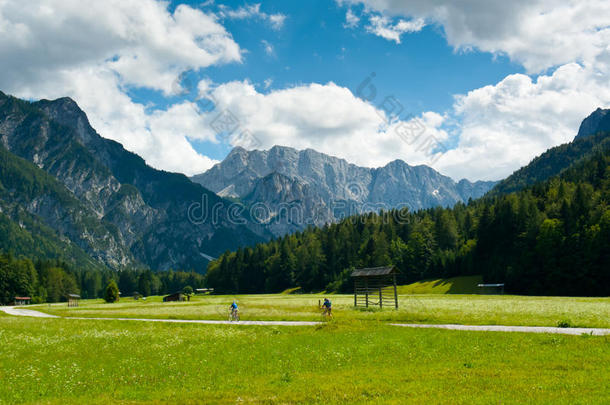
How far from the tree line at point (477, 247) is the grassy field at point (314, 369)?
4378 cm

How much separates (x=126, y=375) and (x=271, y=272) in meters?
158

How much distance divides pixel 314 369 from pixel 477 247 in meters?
122

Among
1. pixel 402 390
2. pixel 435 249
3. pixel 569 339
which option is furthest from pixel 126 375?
pixel 435 249

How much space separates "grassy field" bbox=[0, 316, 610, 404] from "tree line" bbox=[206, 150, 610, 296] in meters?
43.8

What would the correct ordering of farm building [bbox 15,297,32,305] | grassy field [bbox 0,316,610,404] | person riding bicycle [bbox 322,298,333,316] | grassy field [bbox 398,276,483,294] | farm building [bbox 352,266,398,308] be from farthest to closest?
farm building [bbox 15,297,32,305]
grassy field [bbox 398,276,483,294]
farm building [bbox 352,266,398,308]
person riding bicycle [bbox 322,298,333,316]
grassy field [bbox 0,316,610,404]

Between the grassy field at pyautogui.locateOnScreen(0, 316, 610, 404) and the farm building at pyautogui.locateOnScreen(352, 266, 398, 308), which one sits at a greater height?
the farm building at pyautogui.locateOnScreen(352, 266, 398, 308)

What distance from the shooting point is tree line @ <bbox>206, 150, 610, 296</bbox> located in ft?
311

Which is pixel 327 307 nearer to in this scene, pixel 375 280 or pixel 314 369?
pixel 375 280

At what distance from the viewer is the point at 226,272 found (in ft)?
623

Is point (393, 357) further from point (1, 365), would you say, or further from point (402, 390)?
point (1, 365)

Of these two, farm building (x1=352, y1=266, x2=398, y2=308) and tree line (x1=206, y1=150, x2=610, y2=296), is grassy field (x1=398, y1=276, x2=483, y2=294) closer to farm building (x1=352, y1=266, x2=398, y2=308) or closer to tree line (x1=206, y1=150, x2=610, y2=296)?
tree line (x1=206, y1=150, x2=610, y2=296)

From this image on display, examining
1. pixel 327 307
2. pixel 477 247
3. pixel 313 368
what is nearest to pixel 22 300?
pixel 327 307

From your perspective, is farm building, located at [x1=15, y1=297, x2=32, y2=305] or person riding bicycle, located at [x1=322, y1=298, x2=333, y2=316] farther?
farm building, located at [x1=15, y1=297, x2=32, y2=305]

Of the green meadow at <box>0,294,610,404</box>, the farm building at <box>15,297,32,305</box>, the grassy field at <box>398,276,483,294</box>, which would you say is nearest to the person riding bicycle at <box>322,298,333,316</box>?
the green meadow at <box>0,294,610,404</box>
